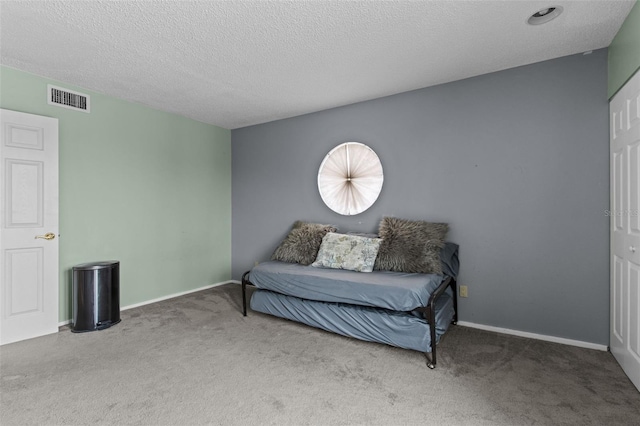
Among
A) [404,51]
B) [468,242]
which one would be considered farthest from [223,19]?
[468,242]

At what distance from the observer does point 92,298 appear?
10.1ft

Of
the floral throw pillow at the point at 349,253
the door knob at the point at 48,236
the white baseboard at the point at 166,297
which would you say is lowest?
the white baseboard at the point at 166,297

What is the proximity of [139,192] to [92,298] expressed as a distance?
1361 millimetres

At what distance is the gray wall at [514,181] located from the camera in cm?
263

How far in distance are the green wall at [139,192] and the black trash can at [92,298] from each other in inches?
11.7

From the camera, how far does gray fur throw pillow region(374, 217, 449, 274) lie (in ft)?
9.63

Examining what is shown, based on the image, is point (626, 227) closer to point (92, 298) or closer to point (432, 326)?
point (432, 326)

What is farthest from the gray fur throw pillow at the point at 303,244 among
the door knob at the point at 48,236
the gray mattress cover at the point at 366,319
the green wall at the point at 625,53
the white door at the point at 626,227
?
the green wall at the point at 625,53

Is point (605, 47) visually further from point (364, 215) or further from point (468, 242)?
point (364, 215)

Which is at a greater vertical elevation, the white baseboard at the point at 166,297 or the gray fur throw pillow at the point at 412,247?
the gray fur throw pillow at the point at 412,247

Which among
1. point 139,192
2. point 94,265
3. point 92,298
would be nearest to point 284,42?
point 139,192

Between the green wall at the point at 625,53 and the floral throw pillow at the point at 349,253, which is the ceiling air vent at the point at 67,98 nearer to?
the floral throw pillow at the point at 349,253

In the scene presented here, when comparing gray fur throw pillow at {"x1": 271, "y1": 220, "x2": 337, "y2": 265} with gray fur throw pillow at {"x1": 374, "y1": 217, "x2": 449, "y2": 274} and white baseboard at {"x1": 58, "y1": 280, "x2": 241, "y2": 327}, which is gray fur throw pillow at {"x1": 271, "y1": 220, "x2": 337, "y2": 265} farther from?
white baseboard at {"x1": 58, "y1": 280, "x2": 241, "y2": 327}

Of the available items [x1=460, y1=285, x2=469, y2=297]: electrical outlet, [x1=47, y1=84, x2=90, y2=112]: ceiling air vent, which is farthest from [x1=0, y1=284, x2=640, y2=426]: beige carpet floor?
[x1=47, y1=84, x2=90, y2=112]: ceiling air vent
